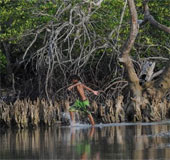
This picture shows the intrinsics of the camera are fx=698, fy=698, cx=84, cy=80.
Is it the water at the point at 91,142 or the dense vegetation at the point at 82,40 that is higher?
the dense vegetation at the point at 82,40

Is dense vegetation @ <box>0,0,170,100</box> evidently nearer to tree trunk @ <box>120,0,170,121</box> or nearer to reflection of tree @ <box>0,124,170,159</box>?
tree trunk @ <box>120,0,170,121</box>

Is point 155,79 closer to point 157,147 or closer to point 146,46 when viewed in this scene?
point 146,46

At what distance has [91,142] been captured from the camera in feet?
37.9

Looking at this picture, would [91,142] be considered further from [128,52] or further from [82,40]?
[82,40]

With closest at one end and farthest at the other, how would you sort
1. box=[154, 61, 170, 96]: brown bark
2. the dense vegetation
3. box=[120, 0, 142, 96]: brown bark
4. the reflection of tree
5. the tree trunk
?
the reflection of tree → box=[120, 0, 142, 96]: brown bark → the tree trunk → box=[154, 61, 170, 96]: brown bark → the dense vegetation

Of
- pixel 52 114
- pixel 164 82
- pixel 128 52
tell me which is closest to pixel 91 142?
pixel 52 114

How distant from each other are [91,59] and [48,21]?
6.49 feet

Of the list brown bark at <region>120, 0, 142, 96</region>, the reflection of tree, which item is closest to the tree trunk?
brown bark at <region>120, 0, 142, 96</region>

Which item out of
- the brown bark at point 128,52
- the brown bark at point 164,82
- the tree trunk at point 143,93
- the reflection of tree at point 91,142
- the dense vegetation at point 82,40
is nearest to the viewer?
the reflection of tree at point 91,142

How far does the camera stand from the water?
9.88m

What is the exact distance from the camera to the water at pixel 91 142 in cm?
988

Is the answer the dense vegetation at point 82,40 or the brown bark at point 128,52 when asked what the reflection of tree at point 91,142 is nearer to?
the brown bark at point 128,52

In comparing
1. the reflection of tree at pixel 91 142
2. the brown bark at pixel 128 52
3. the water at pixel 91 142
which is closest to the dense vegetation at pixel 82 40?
the brown bark at pixel 128 52

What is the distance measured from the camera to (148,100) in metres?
16.0
